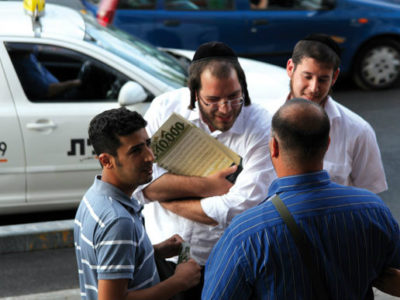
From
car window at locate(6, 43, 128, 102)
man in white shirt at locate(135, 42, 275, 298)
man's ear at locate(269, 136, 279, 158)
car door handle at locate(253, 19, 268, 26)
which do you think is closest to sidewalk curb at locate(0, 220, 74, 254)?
car window at locate(6, 43, 128, 102)

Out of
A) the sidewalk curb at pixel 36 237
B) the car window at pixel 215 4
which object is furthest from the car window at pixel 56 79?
the car window at pixel 215 4

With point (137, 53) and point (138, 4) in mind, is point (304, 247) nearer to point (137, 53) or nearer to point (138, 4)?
point (137, 53)

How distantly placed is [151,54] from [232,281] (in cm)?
408

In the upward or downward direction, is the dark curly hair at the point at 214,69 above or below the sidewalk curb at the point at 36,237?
above

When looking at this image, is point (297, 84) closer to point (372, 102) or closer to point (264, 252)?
point (264, 252)

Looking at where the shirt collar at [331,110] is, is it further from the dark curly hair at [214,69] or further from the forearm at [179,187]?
the forearm at [179,187]

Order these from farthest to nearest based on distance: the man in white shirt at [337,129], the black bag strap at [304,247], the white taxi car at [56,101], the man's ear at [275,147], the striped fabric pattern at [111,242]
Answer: the white taxi car at [56,101]
the man in white shirt at [337,129]
the striped fabric pattern at [111,242]
the man's ear at [275,147]
the black bag strap at [304,247]

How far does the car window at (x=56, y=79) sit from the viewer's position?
16.6 feet

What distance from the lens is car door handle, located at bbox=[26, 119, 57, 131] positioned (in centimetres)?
485

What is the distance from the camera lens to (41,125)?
16.0 ft

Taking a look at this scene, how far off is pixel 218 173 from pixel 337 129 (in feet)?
2.06

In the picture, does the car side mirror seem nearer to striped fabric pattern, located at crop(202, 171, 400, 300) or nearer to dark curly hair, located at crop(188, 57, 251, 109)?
dark curly hair, located at crop(188, 57, 251, 109)

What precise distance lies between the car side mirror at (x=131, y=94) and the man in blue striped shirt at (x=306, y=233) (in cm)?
312

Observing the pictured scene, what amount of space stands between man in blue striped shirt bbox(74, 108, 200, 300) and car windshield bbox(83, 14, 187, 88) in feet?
9.63
